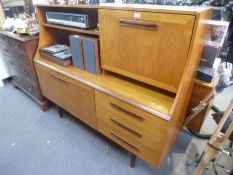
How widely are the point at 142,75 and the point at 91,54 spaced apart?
47 centimetres

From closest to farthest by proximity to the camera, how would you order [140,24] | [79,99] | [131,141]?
[140,24] < [131,141] < [79,99]

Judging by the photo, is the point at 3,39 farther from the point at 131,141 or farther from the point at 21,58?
the point at 131,141

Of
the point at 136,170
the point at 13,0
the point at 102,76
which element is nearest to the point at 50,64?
the point at 102,76

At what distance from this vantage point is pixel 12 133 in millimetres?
1736

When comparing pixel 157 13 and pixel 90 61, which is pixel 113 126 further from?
pixel 157 13

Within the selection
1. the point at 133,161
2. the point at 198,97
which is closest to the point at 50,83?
the point at 133,161

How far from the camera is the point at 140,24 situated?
37.4 inches

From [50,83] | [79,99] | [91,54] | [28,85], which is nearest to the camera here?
[91,54]

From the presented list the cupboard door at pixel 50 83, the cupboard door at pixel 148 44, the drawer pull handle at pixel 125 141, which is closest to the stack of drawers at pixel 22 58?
the cupboard door at pixel 50 83

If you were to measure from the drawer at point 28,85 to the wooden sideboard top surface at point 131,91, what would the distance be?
0.65 m

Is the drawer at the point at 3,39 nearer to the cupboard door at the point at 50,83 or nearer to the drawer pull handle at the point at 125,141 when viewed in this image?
the cupboard door at the point at 50,83

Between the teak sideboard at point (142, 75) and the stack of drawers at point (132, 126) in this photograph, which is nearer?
the teak sideboard at point (142, 75)

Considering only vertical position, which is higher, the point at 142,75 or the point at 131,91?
the point at 142,75

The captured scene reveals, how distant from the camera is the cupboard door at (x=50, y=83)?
63.2 inches
